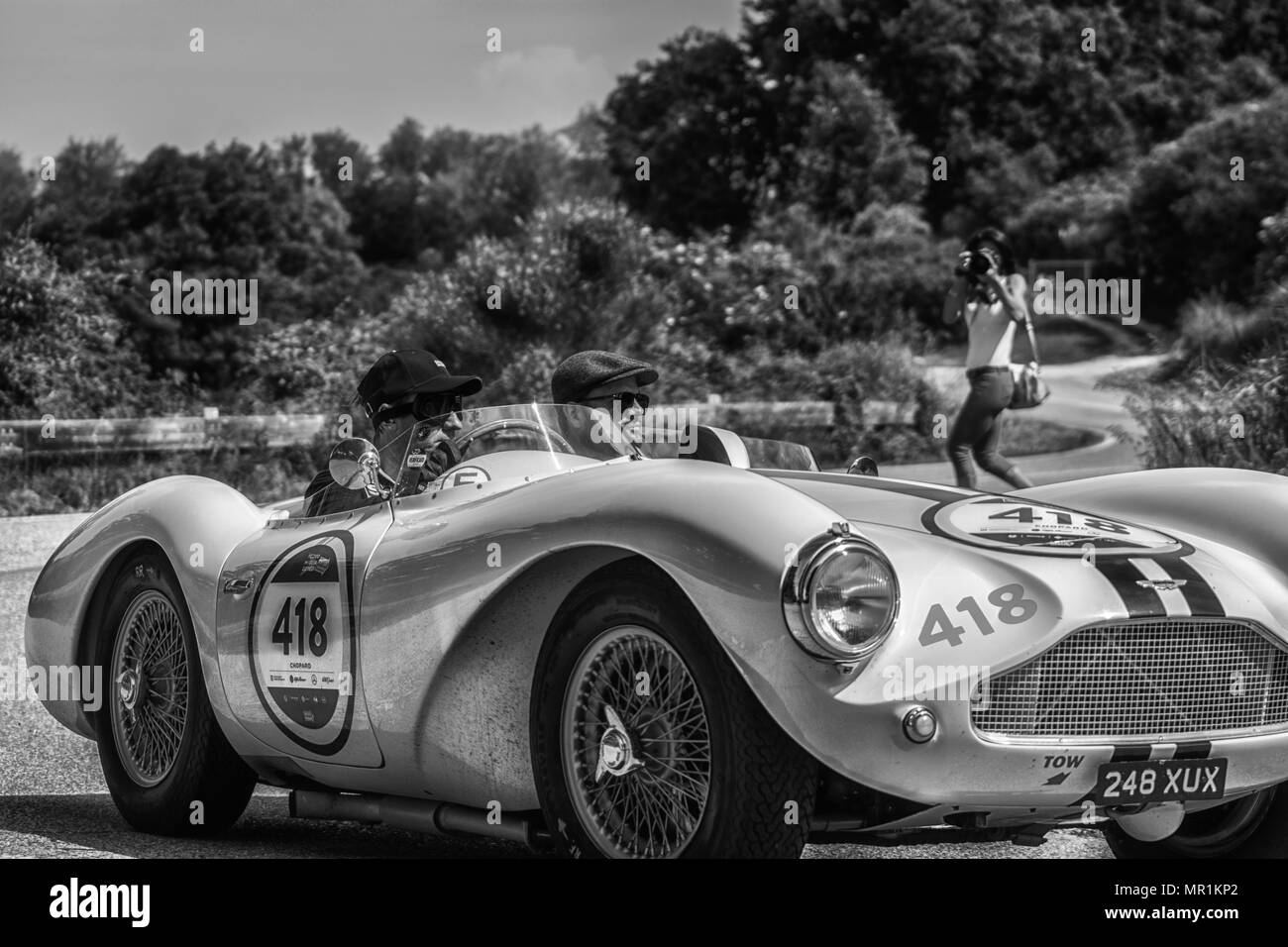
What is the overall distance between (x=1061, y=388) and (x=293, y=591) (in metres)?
26.0

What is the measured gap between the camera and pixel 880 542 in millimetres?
3684

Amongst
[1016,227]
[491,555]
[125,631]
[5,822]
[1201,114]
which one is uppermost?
[1201,114]

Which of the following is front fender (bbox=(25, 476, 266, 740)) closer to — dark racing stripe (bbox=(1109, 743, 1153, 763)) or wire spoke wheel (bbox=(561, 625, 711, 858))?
wire spoke wheel (bbox=(561, 625, 711, 858))

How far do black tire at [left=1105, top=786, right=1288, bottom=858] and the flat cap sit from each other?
1988mm

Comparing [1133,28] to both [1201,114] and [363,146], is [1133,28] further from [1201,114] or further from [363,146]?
[363,146]

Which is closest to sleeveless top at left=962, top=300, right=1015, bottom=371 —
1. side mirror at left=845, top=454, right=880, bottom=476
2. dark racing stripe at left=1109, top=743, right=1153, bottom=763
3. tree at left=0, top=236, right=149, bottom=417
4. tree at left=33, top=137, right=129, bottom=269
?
side mirror at left=845, top=454, right=880, bottom=476

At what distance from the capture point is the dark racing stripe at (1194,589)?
12.1 ft

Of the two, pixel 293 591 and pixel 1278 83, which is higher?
pixel 1278 83

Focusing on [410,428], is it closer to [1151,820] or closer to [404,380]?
[404,380]

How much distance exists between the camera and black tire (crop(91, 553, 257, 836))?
16.4 ft

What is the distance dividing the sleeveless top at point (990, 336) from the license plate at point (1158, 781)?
576 centimetres

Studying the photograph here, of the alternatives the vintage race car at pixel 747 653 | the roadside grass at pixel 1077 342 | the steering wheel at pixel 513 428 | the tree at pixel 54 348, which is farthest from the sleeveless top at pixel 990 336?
the roadside grass at pixel 1077 342

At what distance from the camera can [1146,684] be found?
3605 mm

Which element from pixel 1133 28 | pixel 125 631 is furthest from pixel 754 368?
pixel 1133 28
